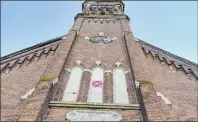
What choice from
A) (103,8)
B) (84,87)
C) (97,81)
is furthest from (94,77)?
(103,8)

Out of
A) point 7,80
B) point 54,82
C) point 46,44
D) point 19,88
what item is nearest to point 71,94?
point 54,82

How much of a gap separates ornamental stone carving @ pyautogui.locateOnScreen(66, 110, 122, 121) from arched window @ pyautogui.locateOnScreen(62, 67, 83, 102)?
131cm

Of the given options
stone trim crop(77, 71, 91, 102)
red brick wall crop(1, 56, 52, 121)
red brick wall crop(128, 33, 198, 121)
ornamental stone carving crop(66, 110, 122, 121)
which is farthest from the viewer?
red brick wall crop(128, 33, 198, 121)

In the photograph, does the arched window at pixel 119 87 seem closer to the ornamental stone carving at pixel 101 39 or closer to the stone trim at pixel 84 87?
the stone trim at pixel 84 87

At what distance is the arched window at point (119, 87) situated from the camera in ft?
38.4

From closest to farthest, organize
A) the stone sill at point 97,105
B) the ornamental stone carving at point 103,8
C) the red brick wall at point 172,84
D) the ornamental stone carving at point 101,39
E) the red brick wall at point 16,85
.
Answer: the stone sill at point 97,105
the red brick wall at point 16,85
the red brick wall at point 172,84
the ornamental stone carving at point 101,39
the ornamental stone carving at point 103,8

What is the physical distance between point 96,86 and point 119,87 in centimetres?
93

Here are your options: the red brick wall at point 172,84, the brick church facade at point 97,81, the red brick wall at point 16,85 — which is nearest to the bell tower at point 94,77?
the brick church facade at point 97,81

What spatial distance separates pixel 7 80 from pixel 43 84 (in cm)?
391

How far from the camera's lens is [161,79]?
14.8 m

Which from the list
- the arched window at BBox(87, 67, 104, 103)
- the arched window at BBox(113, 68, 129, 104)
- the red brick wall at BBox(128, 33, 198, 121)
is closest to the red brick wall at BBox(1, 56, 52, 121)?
the arched window at BBox(87, 67, 104, 103)

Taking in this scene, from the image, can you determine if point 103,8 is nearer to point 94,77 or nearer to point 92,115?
point 94,77

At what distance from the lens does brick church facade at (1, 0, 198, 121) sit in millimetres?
10469

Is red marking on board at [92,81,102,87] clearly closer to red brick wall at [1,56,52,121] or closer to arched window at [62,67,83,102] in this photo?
arched window at [62,67,83,102]
